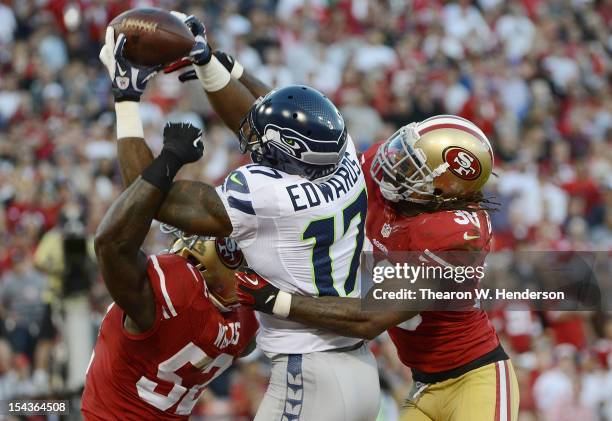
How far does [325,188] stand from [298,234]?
0.24 metres

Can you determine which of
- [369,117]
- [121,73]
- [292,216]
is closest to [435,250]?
[292,216]

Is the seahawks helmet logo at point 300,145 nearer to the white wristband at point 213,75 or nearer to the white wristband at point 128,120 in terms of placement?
the white wristband at point 128,120

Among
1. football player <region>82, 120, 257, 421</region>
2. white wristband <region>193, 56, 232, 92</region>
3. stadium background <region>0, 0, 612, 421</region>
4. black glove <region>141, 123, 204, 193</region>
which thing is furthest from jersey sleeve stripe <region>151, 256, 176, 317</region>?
stadium background <region>0, 0, 612, 421</region>

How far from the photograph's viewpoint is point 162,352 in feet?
15.8

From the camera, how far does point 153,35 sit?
4797 millimetres

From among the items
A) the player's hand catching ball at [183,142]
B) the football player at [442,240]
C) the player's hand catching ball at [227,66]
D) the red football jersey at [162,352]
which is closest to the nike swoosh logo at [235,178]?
the player's hand catching ball at [183,142]

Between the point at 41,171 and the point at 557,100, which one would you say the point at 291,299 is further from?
the point at 557,100

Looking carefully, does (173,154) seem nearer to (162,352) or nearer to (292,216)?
(292,216)

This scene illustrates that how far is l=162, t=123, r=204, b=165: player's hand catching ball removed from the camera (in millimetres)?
4637

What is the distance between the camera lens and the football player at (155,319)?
4.52 metres

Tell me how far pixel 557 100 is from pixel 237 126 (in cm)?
1046

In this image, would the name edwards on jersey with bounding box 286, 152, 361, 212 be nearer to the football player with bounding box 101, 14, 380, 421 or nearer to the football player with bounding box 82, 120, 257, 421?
the football player with bounding box 101, 14, 380, 421

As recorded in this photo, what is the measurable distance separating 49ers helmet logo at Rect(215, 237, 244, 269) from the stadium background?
3439 mm

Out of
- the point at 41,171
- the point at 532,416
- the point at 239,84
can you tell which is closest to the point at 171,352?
the point at 239,84
